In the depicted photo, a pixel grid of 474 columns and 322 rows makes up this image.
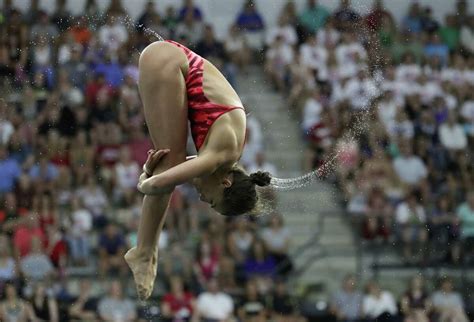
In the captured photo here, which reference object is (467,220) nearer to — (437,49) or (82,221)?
(437,49)

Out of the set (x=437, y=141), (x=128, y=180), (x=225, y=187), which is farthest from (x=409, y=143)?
(x=225, y=187)

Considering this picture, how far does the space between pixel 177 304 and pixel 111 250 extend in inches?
42.9

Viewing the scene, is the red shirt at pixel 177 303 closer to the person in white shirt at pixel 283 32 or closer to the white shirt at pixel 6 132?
the white shirt at pixel 6 132

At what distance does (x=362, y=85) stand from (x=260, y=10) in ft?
6.63

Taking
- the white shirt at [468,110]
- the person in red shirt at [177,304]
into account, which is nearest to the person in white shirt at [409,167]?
the white shirt at [468,110]

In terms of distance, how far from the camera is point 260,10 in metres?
17.2

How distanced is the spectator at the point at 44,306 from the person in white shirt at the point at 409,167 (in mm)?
4721

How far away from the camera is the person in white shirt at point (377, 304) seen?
550 inches

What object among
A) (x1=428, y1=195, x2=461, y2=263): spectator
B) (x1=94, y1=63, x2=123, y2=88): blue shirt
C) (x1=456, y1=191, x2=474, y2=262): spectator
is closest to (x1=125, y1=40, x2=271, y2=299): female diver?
(x1=428, y1=195, x2=461, y2=263): spectator

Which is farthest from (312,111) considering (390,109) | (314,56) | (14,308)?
(14,308)

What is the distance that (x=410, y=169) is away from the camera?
15.5 m

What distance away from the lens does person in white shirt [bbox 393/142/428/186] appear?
15.4m

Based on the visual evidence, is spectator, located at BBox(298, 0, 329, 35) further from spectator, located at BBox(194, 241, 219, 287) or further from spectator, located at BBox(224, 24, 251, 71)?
spectator, located at BBox(194, 241, 219, 287)

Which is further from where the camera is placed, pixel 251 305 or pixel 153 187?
pixel 251 305
